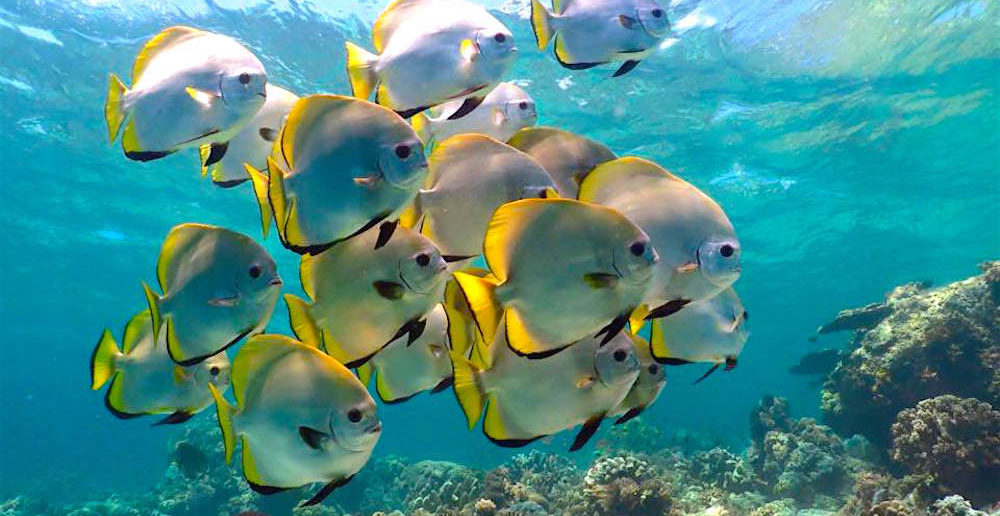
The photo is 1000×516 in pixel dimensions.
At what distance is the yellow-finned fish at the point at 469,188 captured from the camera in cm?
224

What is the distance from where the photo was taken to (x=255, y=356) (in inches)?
91.9

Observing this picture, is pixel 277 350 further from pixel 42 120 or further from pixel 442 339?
pixel 42 120

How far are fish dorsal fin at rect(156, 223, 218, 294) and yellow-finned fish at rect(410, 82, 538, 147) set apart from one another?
1178 mm

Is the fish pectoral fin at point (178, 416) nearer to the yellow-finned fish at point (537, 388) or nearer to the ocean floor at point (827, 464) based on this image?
the yellow-finned fish at point (537, 388)

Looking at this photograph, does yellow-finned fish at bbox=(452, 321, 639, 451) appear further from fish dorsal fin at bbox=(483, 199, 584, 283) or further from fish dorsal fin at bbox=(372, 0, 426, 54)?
fish dorsal fin at bbox=(372, 0, 426, 54)

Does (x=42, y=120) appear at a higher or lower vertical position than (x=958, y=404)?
lower

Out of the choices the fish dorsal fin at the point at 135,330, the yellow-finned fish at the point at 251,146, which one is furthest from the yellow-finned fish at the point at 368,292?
the fish dorsal fin at the point at 135,330

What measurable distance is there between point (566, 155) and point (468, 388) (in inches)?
39.9

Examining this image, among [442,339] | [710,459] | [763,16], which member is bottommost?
[710,459]

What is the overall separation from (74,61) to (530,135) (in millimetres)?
18086

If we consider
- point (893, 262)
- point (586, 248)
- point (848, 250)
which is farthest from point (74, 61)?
point (893, 262)

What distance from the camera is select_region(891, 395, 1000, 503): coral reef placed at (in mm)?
8148

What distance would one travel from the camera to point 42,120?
18.7m

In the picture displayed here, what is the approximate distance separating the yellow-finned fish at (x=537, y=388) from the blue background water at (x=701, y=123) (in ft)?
43.0
